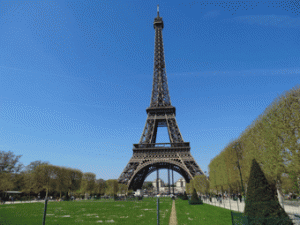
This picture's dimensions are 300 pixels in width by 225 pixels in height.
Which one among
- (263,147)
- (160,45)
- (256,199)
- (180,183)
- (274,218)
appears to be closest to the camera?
(274,218)

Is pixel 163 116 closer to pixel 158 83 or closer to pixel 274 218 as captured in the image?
pixel 158 83

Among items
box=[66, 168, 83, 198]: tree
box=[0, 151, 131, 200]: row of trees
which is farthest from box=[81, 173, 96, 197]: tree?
box=[66, 168, 83, 198]: tree

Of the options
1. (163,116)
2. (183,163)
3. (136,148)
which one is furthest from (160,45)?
(183,163)

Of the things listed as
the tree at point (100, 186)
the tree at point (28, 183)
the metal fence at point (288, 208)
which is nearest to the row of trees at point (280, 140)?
the metal fence at point (288, 208)

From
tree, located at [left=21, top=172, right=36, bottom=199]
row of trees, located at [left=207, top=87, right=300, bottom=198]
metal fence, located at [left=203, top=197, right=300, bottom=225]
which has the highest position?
row of trees, located at [left=207, top=87, right=300, bottom=198]

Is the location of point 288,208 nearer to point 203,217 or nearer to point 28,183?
point 203,217

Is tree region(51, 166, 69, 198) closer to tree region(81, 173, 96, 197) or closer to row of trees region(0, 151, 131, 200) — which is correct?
row of trees region(0, 151, 131, 200)

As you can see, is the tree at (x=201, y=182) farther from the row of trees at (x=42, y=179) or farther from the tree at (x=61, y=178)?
the tree at (x=61, y=178)
